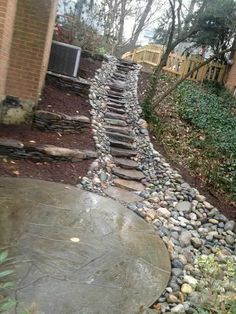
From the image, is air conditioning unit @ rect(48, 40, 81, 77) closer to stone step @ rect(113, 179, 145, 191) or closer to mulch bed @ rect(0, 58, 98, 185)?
mulch bed @ rect(0, 58, 98, 185)

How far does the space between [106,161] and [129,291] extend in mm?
3002

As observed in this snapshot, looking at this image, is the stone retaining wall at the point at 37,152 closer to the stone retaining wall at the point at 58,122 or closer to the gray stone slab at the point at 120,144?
the stone retaining wall at the point at 58,122

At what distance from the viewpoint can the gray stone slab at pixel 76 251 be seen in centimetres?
249

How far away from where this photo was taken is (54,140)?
5.41 meters

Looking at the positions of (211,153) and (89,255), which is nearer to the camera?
(89,255)

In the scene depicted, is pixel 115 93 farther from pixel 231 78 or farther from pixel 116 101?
pixel 231 78

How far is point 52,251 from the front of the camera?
2.98 m

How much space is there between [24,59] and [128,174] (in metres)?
2.50

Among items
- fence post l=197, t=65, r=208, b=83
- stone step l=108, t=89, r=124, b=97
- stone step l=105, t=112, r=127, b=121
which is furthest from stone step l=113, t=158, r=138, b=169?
fence post l=197, t=65, r=208, b=83

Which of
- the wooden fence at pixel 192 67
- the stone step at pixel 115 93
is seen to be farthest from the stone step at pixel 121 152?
the wooden fence at pixel 192 67

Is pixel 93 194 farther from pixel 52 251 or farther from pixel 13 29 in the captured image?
pixel 13 29

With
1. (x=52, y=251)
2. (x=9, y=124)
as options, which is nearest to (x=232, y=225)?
(x=52, y=251)

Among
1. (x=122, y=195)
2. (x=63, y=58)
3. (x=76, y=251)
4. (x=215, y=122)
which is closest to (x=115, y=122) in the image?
(x=63, y=58)

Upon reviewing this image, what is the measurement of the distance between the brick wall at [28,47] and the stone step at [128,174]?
6.01 feet
